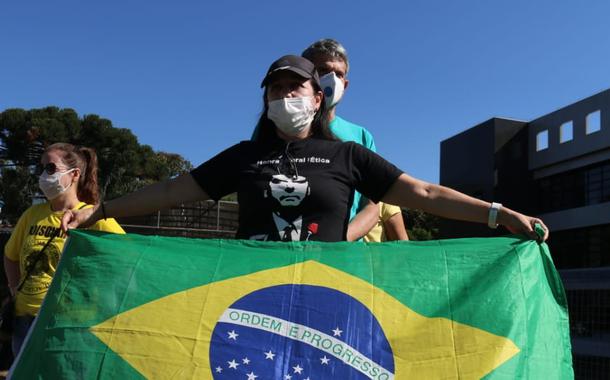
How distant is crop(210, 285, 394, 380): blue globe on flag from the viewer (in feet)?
6.53


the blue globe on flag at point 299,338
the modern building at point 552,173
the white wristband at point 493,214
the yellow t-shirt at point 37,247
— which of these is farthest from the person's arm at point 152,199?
the modern building at point 552,173

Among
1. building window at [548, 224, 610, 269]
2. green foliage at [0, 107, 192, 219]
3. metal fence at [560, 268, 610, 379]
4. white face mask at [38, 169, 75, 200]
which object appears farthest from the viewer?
green foliage at [0, 107, 192, 219]

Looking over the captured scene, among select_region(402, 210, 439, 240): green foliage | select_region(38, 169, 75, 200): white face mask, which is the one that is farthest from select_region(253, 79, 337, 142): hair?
select_region(402, 210, 439, 240): green foliage

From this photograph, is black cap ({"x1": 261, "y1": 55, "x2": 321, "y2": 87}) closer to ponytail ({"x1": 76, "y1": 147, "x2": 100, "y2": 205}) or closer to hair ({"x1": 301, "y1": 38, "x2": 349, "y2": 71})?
hair ({"x1": 301, "y1": 38, "x2": 349, "y2": 71})

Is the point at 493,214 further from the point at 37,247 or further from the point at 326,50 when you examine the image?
the point at 37,247

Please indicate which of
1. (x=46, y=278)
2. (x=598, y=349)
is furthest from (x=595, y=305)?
(x=46, y=278)

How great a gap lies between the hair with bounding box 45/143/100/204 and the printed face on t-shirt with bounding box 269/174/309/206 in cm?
165

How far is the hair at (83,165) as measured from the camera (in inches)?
135

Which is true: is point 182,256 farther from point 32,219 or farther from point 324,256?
point 32,219

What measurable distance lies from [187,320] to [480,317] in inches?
41.0

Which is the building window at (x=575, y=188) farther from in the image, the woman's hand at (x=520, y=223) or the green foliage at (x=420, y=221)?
the woman's hand at (x=520, y=223)

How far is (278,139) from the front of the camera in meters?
2.54

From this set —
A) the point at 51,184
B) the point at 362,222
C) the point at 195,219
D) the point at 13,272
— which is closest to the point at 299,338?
the point at 362,222

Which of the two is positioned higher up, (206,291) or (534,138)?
(534,138)
